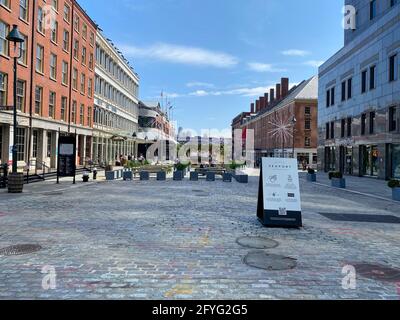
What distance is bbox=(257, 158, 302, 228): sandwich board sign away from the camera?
9250mm

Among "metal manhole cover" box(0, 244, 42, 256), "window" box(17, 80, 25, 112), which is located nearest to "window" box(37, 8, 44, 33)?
"window" box(17, 80, 25, 112)

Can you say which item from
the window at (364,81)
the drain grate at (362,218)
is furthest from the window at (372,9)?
the drain grate at (362,218)

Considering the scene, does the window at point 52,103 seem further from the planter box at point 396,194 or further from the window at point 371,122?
the window at point 371,122

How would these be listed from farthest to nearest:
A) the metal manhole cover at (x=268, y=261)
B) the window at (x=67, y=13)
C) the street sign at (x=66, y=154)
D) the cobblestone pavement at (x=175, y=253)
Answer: the window at (x=67, y=13)
the street sign at (x=66, y=154)
the metal manhole cover at (x=268, y=261)
the cobblestone pavement at (x=175, y=253)

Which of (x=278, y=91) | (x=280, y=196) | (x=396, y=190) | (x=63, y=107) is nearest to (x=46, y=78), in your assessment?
(x=63, y=107)

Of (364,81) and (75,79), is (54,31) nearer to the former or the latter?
(75,79)

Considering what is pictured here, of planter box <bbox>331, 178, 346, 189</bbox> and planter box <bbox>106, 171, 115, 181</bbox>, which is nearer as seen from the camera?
planter box <bbox>331, 178, 346, 189</bbox>

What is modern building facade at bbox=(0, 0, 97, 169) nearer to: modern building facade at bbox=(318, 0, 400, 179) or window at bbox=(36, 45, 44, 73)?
window at bbox=(36, 45, 44, 73)

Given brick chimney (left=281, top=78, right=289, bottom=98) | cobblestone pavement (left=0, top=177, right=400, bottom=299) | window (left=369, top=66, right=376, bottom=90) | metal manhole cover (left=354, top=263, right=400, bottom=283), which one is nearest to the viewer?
cobblestone pavement (left=0, top=177, right=400, bottom=299)

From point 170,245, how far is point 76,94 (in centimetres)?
3131

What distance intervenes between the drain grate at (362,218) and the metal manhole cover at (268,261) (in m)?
5.25

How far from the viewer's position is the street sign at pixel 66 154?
2056 centimetres

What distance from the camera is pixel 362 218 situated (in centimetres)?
1131
